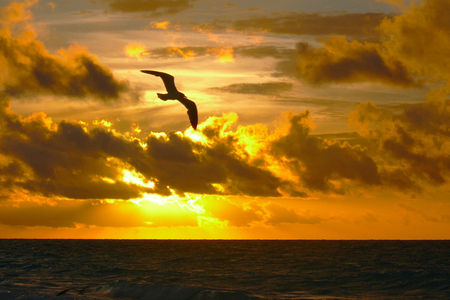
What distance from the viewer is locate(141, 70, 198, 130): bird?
17.1m

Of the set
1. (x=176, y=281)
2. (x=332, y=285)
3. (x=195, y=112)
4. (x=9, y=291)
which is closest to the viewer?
(x=195, y=112)

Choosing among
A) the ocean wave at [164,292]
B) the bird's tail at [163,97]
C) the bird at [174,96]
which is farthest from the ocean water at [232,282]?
the bird's tail at [163,97]

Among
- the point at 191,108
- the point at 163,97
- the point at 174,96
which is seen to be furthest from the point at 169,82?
the point at 191,108

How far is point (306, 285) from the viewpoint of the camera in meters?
33.4

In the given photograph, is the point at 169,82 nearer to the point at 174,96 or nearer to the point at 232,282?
the point at 174,96

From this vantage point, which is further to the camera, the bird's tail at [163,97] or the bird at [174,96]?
the bird at [174,96]

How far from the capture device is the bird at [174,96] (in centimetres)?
1712

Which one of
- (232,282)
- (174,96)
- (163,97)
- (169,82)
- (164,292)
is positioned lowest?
(164,292)

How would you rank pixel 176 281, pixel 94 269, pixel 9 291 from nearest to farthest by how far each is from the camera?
pixel 9 291 → pixel 176 281 → pixel 94 269

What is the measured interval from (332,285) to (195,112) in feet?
67.7

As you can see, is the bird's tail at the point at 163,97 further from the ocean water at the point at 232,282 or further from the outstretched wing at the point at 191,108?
the ocean water at the point at 232,282

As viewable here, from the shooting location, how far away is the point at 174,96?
698 inches

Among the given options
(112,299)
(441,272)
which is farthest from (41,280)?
(441,272)

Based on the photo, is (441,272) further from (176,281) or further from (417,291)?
(176,281)
